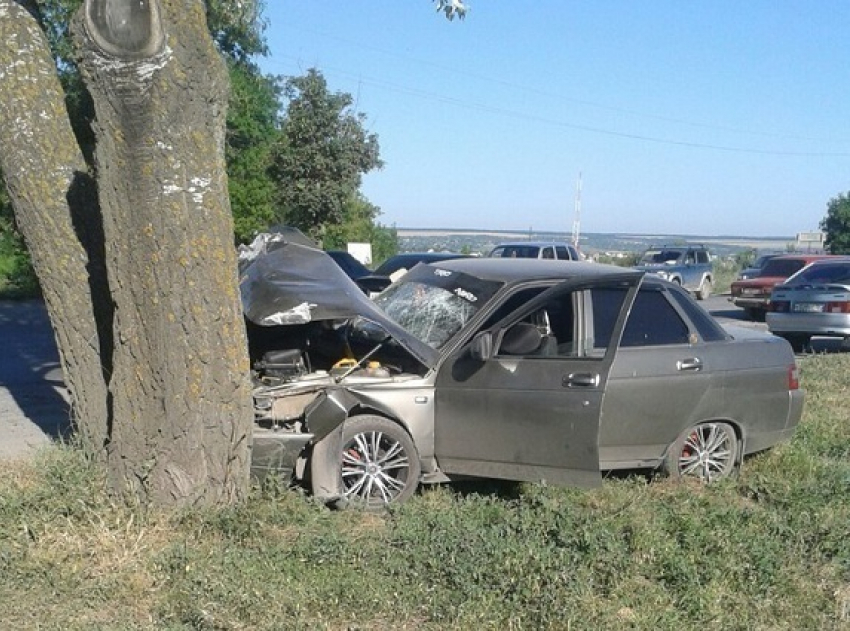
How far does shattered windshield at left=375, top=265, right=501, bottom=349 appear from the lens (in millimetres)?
7230

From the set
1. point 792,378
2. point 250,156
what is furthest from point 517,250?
point 792,378

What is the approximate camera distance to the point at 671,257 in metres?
34.2

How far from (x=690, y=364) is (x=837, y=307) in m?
10.4

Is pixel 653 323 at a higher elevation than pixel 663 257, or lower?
higher

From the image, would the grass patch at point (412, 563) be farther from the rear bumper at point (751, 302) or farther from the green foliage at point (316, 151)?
the green foliage at point (316, 151)

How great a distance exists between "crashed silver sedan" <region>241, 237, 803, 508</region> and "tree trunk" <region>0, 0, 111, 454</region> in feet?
3.47

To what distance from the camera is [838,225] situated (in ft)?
168

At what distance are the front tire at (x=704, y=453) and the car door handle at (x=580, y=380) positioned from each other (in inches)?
42.6

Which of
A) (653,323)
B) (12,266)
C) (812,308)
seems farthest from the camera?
(12,266)

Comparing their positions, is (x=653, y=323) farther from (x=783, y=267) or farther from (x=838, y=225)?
(x=838, y=225)

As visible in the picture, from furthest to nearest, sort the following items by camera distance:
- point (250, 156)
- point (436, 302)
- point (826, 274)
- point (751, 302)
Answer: point (250, 156)
point (751, 302)
point (826, 274)
point (436, 302)

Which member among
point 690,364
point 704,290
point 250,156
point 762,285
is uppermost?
point 250,156

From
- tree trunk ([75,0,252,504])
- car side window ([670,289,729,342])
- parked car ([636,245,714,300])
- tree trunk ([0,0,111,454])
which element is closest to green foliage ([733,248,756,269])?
parked car ([636,245,714,300])

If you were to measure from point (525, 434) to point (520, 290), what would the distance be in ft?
3.74
